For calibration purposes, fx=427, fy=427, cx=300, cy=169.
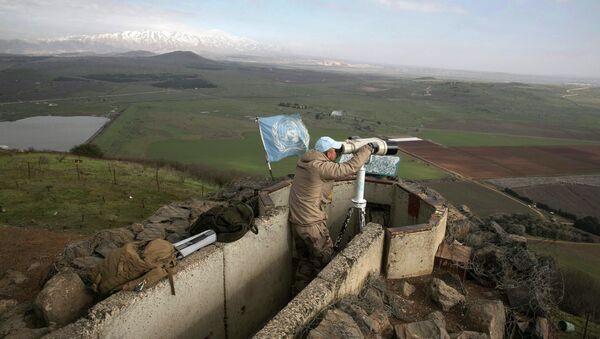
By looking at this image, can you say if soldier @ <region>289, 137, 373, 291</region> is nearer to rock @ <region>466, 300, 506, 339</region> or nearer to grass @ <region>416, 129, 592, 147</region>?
rock @ <region>466, 300, 506, 339</region>

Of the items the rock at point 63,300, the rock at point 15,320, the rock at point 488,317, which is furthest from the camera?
the rock at point 488,317

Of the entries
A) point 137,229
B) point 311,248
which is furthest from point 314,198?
point 137,229

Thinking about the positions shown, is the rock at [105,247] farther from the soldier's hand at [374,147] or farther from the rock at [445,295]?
the rock at [445,295]

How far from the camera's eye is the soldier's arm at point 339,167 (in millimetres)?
5719

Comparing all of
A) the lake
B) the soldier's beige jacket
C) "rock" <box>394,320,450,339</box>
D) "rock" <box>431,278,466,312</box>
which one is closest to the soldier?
the soldier's beige jacket

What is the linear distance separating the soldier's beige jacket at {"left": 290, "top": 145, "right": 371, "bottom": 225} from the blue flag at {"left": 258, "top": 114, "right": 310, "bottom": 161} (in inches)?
112

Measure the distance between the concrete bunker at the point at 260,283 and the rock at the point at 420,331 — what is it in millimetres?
802

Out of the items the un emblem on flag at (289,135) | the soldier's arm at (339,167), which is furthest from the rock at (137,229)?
the soldier's arm at (339,167)

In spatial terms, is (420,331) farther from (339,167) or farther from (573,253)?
(573,253)

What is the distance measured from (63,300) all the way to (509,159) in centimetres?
5518

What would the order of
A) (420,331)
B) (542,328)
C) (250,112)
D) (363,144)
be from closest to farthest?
(420,331) → (542,328) → (363,144) → (250,112)

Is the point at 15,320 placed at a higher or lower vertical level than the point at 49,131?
higher

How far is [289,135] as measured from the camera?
30.7 feet

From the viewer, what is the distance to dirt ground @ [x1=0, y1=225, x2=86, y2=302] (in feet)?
30.1
